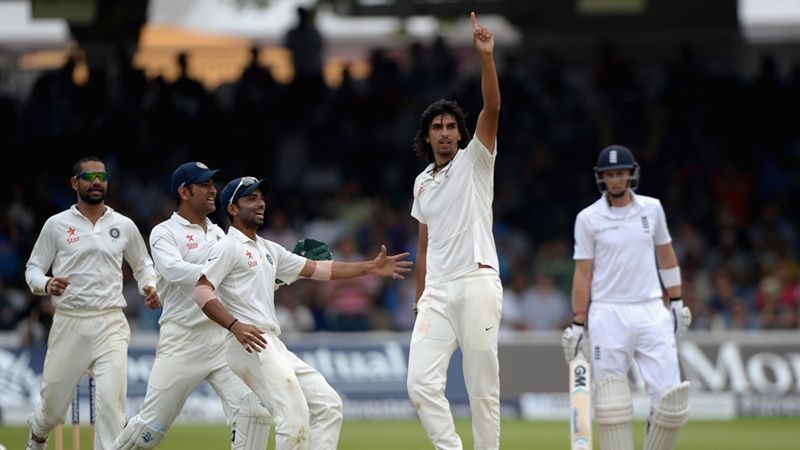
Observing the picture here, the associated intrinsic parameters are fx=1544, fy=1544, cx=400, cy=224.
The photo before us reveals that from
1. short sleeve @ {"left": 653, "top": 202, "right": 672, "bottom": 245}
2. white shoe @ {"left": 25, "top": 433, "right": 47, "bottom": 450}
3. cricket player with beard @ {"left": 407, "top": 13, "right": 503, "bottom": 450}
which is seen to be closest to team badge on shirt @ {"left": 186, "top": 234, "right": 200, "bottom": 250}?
cricket player with beard @ {"left": 407, "top": 13, "right": 503, "bottom": 450}

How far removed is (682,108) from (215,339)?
11.5m

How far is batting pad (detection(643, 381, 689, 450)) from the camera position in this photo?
31.2ft

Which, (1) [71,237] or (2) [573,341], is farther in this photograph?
(1) [71,237]

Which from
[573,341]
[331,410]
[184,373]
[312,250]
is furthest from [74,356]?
[573,341]

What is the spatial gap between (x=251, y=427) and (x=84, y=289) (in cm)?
193

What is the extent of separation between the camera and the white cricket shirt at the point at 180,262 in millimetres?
9477

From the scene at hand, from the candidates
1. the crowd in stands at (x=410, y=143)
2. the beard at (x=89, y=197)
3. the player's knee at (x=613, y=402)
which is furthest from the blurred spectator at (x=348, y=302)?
the player's knee at (x=613, y=402)

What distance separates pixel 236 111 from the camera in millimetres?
19984

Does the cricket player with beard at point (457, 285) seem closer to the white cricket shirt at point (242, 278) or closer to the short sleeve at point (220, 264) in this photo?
the white cricket shirt at point (242, 278)

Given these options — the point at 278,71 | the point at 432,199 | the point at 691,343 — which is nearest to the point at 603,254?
the point at 432,199

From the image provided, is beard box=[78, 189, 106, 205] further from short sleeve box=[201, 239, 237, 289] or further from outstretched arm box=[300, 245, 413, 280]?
short sleeve box=[201, 239, 237, 289]

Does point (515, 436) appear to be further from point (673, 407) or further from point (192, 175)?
point (192, 175)

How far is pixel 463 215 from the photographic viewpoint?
9.14 m

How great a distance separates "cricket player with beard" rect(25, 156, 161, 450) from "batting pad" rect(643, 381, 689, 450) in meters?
3.42
